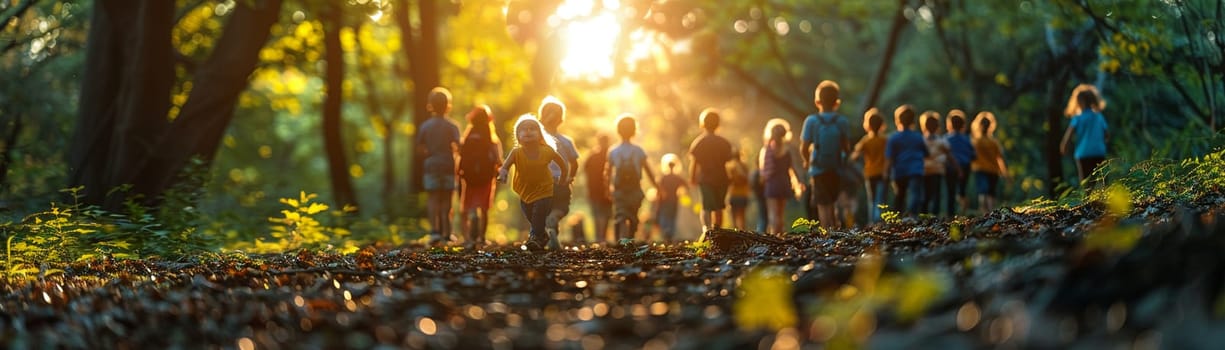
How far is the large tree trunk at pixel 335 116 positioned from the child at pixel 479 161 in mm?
8908

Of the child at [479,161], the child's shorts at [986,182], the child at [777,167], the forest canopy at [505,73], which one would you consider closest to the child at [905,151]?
the child at [777,167]

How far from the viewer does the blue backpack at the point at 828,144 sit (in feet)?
48.8

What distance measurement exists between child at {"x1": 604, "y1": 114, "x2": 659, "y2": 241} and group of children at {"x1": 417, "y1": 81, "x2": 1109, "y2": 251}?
13mm

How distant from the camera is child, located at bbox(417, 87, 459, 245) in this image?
15861 mm

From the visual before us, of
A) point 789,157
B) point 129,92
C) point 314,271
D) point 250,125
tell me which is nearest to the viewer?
point 314,271

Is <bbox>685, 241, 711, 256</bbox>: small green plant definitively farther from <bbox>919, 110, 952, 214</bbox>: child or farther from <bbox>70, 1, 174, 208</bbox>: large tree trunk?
<bbox>70, 1, 174, 208</bbox>: large tree trunk

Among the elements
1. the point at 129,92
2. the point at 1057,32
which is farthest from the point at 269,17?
the point at 1057,32

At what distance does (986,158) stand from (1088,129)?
2.22 m

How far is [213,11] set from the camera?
1022 inches

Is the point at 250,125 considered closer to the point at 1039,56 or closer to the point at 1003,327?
the point at 1039,56

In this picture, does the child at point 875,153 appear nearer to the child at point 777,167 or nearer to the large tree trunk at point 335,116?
the child at point 777,167

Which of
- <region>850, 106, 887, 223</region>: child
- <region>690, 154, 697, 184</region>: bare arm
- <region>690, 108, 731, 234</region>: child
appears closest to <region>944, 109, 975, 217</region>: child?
<region>850, 106, 887, 223</region>: child

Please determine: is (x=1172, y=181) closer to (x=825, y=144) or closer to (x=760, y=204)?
(x=825, y=144)

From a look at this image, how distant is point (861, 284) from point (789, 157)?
35.8 ft
